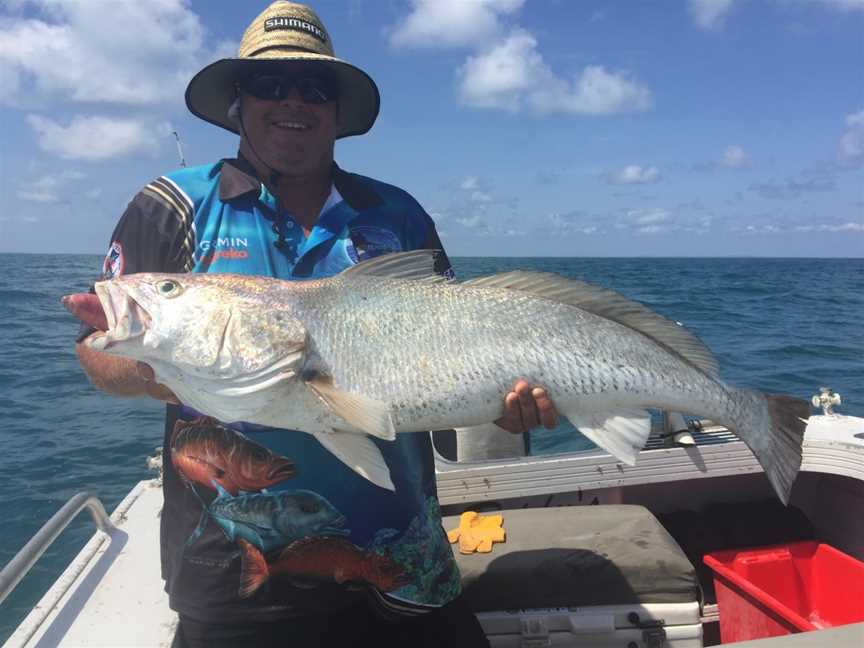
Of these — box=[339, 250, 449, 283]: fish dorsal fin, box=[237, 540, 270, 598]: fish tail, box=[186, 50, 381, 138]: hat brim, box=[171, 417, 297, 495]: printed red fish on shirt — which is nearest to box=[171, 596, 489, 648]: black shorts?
box=[237, 540, 270, 598]: fish tail

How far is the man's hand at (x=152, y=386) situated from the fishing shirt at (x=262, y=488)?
→ 10 centimetres

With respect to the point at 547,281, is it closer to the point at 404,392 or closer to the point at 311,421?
the point at 404,392

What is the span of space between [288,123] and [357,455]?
4.50 feet

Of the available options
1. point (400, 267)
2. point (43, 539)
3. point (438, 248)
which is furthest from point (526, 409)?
point (43, 539)

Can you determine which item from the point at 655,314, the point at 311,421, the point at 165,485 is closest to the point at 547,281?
the point at 655,314

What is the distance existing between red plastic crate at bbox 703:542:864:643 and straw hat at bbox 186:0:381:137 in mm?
3657

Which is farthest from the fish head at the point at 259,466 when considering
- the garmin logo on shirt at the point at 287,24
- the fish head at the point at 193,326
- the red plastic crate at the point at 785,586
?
the red plastic crate at the point at 785,586

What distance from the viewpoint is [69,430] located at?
37.0 ft

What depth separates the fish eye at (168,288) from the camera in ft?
7.06

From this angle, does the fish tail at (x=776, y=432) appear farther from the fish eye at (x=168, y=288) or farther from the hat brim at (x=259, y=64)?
the fish eye at (x=168, y=288)

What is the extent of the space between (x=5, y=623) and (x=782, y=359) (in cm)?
1744

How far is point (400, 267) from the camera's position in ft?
7.93

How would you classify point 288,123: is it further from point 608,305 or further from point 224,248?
point 608,305

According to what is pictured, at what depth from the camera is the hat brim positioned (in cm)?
258
